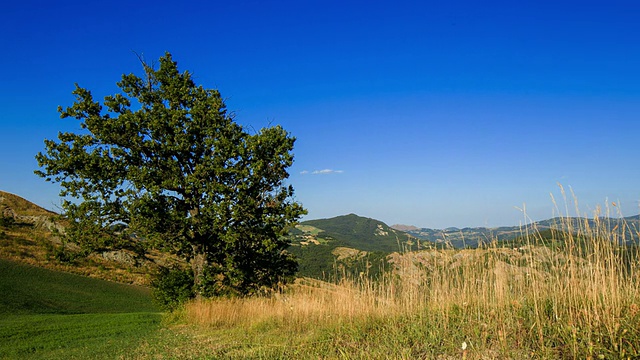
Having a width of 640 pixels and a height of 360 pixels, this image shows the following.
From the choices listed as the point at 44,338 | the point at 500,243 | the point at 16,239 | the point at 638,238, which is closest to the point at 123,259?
the point at 16,239

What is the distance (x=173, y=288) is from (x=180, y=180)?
4.92 m

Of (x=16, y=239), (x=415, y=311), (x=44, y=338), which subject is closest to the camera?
(x=415, y=311)

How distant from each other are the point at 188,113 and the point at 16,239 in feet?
126

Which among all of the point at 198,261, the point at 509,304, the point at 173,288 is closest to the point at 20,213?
the point at 173,288

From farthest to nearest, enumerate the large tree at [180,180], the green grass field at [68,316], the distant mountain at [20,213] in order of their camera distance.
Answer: the distant mountain at [20,213] → the large tree at [180,180] → the green grass field at [68,316]

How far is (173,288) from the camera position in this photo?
683 inches

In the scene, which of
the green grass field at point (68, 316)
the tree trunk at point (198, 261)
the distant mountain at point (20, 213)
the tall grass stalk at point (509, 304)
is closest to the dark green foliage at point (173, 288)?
the tree trunk at point (198, 261)

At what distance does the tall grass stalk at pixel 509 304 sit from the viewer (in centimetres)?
426

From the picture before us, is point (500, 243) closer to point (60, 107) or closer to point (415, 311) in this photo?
point (415, 311)

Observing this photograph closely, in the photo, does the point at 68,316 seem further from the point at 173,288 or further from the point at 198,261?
the point at 198,261

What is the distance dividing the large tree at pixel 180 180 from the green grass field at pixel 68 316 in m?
3.41

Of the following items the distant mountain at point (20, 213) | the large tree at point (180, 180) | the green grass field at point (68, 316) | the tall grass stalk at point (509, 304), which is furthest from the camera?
the distant mountain at point (20, 213)

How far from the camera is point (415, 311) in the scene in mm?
6418

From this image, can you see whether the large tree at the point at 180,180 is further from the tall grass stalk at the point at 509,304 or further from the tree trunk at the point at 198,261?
the tall grass stalk at the point at 509,304
